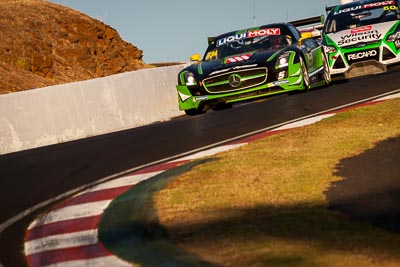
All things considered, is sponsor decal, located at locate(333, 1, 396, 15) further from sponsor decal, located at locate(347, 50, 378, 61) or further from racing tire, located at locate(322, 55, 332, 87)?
racing tire, located at locate(322, 55, 332, 87)

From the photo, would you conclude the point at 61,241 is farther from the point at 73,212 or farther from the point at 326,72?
the point at 326,72

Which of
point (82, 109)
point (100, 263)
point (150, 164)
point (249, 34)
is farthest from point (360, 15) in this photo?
point (100, 263)

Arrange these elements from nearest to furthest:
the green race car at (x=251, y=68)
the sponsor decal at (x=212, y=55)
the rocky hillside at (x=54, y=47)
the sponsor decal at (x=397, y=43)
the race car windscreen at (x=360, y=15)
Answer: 1. the green race car at (x=251, y=68)
2. the sponsor decal at (x=212, y=55)
3. the sponsor decal at (x=397, y=43)
4. the race car windscreen at (x=360, y=15)
5. the rocky hillside at (x=54, y=47)

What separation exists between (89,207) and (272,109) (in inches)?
A: 277

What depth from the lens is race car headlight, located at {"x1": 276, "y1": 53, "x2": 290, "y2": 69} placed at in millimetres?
14695

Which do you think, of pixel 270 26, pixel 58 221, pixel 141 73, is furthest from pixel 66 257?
pixel 141 73

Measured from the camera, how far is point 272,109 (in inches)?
568

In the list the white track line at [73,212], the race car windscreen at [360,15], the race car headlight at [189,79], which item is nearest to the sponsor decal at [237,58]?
the race car headlight at [189,79]

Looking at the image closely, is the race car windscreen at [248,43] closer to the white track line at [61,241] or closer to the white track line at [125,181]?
the white track line at [125,181]

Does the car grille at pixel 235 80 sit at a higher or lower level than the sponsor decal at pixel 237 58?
lower

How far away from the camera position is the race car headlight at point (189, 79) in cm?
1527

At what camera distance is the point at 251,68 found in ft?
48.7

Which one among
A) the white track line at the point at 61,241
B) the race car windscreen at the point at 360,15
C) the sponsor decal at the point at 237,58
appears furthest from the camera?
the race car windscreen at the point at 360,15

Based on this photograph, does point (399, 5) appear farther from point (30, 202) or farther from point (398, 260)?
point (398, 260)
